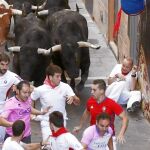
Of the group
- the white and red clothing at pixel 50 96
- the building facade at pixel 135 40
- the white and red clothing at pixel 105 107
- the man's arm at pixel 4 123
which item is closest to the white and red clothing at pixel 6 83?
the white and red clothing at pixel 50 96

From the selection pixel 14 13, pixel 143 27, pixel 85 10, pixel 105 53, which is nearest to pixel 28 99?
pixel 143 27

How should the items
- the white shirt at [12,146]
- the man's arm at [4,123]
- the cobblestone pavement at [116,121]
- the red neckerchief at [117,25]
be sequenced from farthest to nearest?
the red neckerchief at [117,25] < the cobblestone pavement at [116,121] < the man's arm at [4,123] < the white shirt at [12,146]

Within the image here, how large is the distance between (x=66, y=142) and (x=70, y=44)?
5284 mm

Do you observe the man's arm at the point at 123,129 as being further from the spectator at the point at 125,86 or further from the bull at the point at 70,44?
the bull at the point at 70,44

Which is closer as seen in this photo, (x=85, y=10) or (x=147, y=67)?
(x=147, y=67)

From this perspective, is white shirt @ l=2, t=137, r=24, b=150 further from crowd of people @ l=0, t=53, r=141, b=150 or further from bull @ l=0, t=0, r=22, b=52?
bull @ l=0, t=0, r=22, b=52

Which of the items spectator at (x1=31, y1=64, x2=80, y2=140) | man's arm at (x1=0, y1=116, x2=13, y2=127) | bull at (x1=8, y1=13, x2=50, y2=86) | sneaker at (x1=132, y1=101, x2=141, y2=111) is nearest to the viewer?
man's arm at (x1=0, y1=116, x2=13, y2=127)

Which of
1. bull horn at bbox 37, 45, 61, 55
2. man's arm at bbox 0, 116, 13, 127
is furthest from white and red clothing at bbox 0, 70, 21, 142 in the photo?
bull horn at bbox 37, 45, 61, 55

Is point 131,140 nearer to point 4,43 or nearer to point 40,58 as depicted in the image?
point 40,58

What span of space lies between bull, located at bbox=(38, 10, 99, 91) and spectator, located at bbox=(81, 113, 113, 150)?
4410mm

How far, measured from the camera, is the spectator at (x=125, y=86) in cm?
1258

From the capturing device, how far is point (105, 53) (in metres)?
17.4

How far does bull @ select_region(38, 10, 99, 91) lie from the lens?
42.9 ft

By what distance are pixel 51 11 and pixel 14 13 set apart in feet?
3.74
